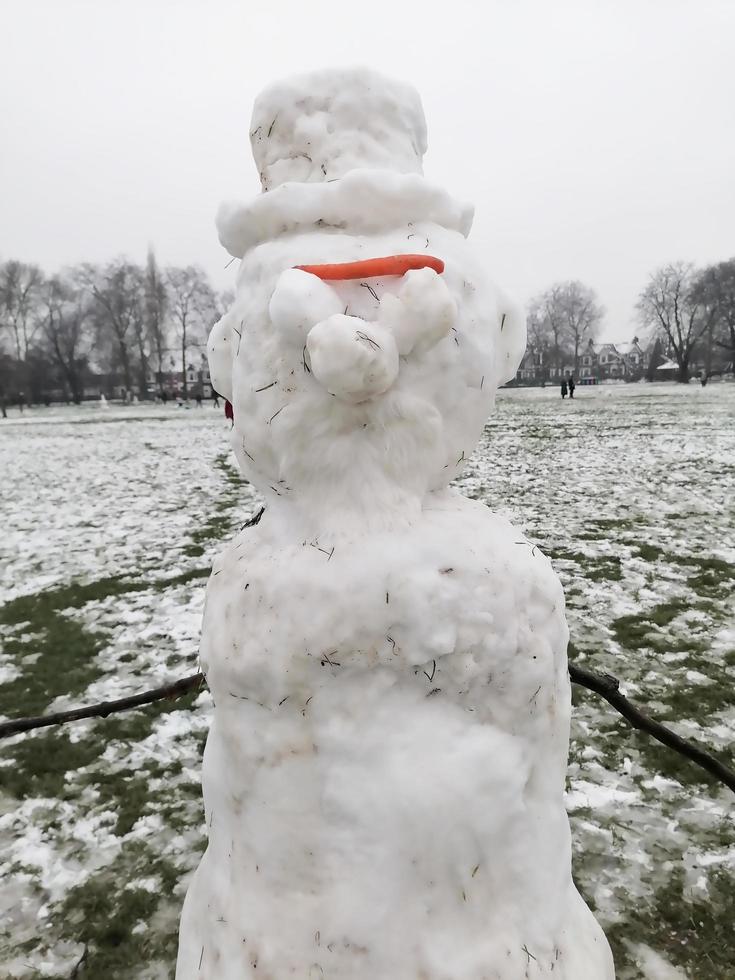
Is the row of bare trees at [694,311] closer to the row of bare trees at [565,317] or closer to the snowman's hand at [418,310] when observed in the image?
the row of bare trees at [565,317]

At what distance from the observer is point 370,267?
138 centimetres

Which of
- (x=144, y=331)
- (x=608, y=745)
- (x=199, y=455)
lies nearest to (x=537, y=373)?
(x=144, y=331)

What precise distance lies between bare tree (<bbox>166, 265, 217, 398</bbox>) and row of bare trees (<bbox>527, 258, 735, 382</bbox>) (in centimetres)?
2544

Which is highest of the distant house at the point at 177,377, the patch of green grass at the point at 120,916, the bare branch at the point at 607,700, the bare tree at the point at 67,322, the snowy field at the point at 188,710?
the bare tree at the point at 67,322

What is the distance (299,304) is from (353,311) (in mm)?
133

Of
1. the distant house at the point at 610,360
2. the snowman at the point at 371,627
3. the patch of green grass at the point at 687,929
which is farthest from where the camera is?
the distant house at the point at 610,360

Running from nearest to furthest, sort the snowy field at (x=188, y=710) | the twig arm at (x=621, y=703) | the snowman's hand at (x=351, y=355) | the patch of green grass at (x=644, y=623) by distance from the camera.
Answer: the snowman's hand at (x=351, y=355)
the twig arm at (x=621, y=703)
the snowy field at (x=188, y=710)
the patch of green grass at (x=644, y=623)

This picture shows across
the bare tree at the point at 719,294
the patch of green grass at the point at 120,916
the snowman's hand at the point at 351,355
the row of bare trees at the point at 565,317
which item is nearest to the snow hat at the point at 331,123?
the snowman's hand at the point at 351,355

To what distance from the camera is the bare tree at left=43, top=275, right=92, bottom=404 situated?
163ft

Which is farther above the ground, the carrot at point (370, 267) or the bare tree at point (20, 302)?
the bare tree at point (20, 302)

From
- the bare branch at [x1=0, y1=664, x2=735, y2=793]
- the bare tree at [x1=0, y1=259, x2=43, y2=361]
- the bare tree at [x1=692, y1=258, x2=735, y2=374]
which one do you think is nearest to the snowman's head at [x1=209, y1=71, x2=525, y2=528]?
the bare branch at [x1=0, y1=664, x2=735, y2=793]

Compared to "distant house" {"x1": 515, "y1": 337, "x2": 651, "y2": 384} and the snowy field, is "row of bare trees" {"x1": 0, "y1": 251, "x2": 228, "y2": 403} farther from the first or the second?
the snowy field

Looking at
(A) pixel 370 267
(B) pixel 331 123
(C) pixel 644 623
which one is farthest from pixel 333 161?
(C) pixel 644 623

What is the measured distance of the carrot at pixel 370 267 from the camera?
1.38 meters
